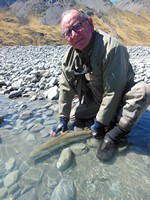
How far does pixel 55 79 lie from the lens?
782 cm

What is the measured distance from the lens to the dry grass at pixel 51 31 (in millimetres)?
64750

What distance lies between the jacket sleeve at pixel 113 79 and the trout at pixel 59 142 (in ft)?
1.90

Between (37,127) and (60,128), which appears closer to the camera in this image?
(60,128)

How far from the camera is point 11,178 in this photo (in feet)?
11.2

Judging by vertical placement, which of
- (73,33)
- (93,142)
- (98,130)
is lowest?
(93,142)

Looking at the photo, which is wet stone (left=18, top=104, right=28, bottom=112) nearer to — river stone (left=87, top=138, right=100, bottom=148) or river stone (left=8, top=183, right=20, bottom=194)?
river stone (left=87, top=138, right=100, bottom=148)

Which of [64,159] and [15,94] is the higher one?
[64,159]

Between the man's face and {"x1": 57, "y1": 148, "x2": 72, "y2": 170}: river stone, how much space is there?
1601 mm

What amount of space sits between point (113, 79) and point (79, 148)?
1265 mm

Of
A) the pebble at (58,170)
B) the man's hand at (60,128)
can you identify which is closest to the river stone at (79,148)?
the pebble at (58,170)

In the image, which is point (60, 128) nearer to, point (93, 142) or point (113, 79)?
point (93, 142)

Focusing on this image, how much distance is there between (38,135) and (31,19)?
387 ft

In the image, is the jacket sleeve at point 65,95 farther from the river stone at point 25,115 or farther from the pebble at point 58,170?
the river stone at point 25,115

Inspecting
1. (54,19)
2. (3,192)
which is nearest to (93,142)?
(3,192)
